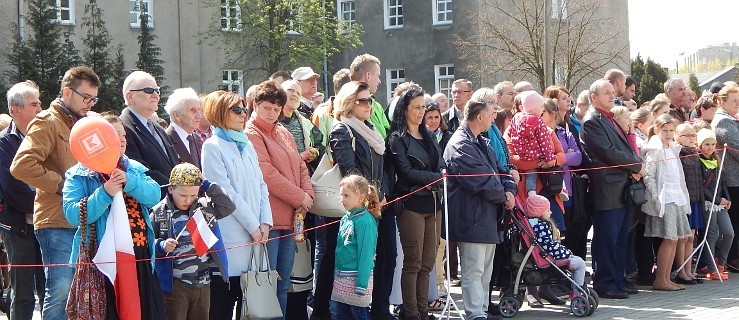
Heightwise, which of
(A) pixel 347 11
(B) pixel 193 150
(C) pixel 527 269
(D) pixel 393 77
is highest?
(A) pixel 347 11

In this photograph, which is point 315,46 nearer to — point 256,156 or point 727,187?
point 727,187

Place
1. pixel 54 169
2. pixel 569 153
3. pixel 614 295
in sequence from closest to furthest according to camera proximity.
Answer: pixel 54 169
pixel 614 295
pixel 569 153

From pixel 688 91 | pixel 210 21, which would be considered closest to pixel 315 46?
pixel 210 21

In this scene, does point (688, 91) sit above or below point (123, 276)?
above

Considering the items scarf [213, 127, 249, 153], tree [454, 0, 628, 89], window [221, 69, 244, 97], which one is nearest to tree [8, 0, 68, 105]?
window [221, 69, 244, 97]

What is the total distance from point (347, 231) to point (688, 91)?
7426mm

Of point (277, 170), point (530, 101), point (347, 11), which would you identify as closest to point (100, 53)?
point (347, 11)

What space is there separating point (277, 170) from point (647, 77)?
1352 inches

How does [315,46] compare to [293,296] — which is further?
[315,46]

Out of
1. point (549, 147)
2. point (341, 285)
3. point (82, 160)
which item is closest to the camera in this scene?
point (82, 160)

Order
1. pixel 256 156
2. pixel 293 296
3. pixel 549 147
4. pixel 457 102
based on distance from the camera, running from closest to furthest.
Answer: pixel 256 156, pixel 293 296, pixel 549 147, pixel 457 102

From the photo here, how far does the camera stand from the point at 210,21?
3591cm

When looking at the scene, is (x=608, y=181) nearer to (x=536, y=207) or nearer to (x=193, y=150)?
(x=536, y=207)

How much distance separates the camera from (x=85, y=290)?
22.5ft
